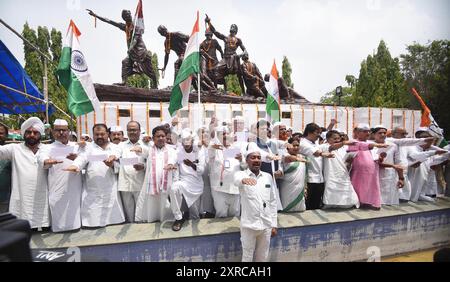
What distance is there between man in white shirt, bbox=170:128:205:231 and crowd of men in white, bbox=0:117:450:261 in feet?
0.04

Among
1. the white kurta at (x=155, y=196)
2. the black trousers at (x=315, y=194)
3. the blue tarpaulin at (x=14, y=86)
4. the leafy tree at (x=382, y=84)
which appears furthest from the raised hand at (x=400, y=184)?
the leafy tree at (x=382, y=84)

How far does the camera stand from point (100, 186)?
321 centimetres

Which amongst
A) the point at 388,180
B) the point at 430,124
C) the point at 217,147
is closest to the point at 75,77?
the point at 217,147

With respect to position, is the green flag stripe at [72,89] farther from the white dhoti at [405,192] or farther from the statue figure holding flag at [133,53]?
the statue figure holding flag at [133,53]

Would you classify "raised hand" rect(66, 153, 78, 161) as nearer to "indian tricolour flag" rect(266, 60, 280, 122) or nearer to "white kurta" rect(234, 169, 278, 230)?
"white kurta" rect(234, 169, 278, 230)

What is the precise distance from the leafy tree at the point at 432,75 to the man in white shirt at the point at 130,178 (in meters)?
11.2

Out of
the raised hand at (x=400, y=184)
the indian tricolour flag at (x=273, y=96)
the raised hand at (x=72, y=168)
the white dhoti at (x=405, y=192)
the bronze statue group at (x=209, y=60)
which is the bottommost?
the white dhoti at (x=405, y=192)

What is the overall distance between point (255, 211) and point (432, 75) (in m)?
20.3

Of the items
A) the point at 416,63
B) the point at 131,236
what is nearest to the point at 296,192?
the point at 131,236

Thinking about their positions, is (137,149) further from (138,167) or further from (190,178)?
(190,178)

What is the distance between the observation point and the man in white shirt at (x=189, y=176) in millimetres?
3397

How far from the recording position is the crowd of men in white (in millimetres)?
2912

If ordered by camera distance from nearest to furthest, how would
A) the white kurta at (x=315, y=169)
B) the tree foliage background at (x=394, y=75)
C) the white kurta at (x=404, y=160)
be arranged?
the white kurta at (x=315, y=169) < the white kurta at (x=404, y=160) < the tree foliage background at (x=394, y=75)

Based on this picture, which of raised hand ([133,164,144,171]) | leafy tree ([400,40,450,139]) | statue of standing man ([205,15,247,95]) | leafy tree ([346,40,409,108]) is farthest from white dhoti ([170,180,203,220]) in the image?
leafy tree ([346,40,409,108])
